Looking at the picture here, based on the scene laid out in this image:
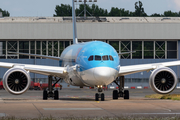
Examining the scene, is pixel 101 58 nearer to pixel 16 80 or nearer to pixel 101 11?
pixel 16 80

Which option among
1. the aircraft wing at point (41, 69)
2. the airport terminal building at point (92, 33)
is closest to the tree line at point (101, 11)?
the airport terminal building at point (92, 33)

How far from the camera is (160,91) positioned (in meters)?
25.0

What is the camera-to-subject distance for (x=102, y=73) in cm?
2333

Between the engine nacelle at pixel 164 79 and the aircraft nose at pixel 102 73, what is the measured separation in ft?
11.2

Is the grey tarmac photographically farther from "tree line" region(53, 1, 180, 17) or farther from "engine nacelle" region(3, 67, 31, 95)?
"tree line" region(53, 1, 180, 17)

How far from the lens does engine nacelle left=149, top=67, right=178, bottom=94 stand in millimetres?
25394

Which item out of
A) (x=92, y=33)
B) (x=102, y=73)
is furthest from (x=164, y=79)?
(x=92, y=33)

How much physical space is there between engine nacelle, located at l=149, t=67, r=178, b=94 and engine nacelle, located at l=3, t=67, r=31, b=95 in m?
8.24

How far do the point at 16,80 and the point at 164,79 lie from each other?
9.85 meters

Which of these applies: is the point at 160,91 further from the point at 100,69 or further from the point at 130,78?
the point at 130,78

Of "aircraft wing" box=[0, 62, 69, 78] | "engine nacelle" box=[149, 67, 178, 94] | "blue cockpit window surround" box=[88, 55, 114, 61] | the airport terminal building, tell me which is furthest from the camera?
the airport terminal building

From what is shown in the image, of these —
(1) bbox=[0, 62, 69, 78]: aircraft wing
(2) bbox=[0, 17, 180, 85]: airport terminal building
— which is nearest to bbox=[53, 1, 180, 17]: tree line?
(2) bbox=[0, 17, 180, 85]: airport terminal building

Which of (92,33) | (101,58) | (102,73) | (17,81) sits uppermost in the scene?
(92,33)

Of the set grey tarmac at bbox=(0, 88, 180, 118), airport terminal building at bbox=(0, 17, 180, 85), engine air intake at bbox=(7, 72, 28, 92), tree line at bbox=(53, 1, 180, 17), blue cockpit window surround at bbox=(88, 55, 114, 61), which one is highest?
tree line at bbox=(53, 1, 180, 17)
